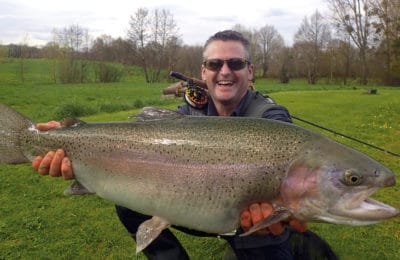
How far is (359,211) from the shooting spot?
2697 mm

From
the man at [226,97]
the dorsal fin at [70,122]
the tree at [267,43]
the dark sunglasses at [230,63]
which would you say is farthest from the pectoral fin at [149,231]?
the tree at [267,43]

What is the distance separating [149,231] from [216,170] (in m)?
0.72

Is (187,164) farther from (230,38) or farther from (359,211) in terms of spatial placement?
(230,38)

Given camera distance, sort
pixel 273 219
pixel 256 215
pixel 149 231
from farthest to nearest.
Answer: pixel 149 231 → pixel 256 215 → pixel 273 219

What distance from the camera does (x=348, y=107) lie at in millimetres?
21719

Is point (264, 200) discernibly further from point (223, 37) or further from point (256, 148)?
point (223, 37)

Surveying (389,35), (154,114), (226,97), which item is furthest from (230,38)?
(389,35)

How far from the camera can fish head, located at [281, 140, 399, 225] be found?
2725 millimetres

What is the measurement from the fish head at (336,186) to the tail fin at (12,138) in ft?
7.63

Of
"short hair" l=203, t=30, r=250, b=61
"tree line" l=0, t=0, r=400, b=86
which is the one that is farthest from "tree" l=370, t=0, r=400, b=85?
"short hair" l=203, t=30, r=250, b=61

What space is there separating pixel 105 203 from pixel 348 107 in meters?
17.6

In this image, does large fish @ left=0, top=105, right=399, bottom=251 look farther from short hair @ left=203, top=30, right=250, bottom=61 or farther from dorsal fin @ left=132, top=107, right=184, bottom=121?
short hair @ left=203, top=30, right=250, bottom=61

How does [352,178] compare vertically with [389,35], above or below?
below

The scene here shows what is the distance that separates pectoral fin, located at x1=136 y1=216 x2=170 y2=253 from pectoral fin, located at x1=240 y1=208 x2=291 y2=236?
2.35ft
